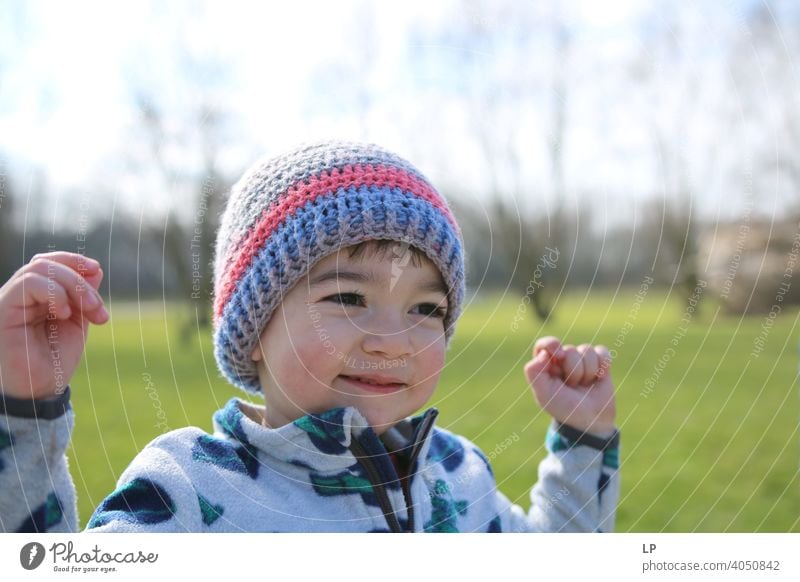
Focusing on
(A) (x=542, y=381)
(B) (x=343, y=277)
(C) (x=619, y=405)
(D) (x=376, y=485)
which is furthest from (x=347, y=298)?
(C) (x=619, y=405)

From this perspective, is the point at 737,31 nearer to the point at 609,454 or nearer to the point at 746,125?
the point at 746,125

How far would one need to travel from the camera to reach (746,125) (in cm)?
113

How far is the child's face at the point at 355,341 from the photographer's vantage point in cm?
66

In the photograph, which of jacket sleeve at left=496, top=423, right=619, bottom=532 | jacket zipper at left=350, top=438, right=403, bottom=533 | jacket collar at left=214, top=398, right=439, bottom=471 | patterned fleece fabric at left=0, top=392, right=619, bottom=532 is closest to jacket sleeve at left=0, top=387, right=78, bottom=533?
patterned fleece fabric at left=0, top=392, right=619, bottom=532

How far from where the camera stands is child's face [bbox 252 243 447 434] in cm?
66

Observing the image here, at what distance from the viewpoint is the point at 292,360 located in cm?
67

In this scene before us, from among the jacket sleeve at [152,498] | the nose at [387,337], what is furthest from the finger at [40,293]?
the nose at [387,337]

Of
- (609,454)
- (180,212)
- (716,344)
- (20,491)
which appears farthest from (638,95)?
(716,344)

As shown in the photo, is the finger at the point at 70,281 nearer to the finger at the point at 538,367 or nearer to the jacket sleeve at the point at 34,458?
the jacket sleeve at the point at 34,458

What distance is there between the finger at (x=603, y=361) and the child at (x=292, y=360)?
7.3 inches

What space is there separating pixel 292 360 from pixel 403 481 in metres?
0.15

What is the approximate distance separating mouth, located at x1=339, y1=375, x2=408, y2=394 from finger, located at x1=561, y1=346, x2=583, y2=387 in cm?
23

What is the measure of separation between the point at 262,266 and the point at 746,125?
2.53 ft

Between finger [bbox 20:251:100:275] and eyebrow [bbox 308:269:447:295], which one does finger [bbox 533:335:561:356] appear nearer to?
eyebrow [bbox 308:269:447:295]
